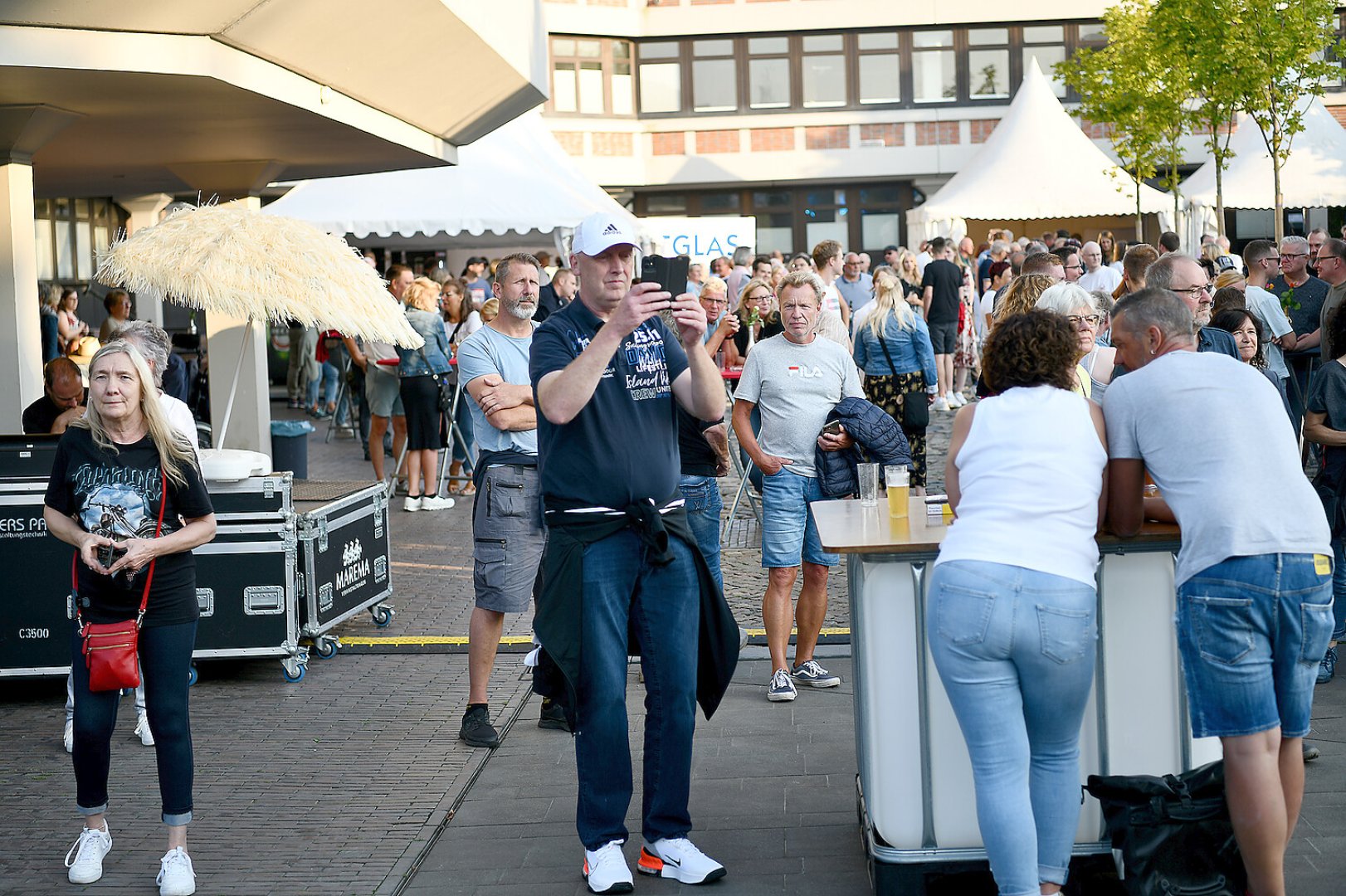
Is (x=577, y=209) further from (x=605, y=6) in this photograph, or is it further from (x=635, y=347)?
(x=605, y=6)

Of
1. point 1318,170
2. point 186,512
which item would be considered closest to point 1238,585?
point 186,512

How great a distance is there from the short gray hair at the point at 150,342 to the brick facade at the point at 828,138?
35352 mm

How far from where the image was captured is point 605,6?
40.3m

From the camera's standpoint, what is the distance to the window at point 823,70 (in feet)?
134

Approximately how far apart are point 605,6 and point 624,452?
37550mm

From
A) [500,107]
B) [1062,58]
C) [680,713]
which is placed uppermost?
[1062,58]

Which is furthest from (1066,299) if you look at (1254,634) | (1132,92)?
(1132,92)

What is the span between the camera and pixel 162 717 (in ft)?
15.9

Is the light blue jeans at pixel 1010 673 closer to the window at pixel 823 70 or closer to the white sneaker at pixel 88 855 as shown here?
the white sneaker at pixel 88 855

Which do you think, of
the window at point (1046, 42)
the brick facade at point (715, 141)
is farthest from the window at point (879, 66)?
the brick facade at point (715, 141)

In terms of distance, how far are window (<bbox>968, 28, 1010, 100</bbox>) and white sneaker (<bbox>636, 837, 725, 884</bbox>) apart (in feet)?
125

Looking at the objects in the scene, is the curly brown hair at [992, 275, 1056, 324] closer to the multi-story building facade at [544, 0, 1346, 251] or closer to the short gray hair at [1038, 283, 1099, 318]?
the short gray hair at [1038, 283, 1099, 318]

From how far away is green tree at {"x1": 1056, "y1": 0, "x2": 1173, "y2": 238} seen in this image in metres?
27.3

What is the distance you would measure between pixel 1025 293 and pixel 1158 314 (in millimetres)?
2146
